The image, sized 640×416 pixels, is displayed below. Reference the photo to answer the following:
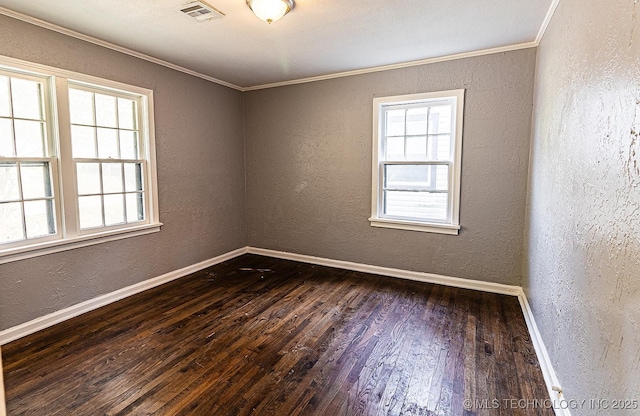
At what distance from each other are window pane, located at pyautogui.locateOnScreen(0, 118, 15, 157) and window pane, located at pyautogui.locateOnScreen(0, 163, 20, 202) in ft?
0.31

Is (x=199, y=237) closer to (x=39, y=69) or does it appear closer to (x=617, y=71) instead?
(x=39, y=69)

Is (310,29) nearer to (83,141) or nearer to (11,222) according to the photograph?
(83,141)

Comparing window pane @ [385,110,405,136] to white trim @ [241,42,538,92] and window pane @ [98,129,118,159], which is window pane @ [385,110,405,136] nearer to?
white trim @ [241,42,538,92]

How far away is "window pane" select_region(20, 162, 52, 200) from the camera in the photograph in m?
2.70

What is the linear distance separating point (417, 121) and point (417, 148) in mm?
318

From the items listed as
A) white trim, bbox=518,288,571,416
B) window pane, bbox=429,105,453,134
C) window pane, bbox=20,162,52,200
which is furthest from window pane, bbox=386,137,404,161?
window pane, bbox=20,162,52,200

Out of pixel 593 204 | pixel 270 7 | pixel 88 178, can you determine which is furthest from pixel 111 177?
pixel 593 204

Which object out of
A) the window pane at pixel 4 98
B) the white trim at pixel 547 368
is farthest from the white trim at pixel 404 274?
the window pane at pixel 4 98

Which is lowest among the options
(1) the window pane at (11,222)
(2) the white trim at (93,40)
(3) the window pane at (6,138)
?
(1) the window pane at (11,222)

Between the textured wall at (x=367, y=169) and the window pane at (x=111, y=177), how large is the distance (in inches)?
75.9

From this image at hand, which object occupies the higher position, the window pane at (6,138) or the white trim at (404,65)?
the white trim at (404,65)

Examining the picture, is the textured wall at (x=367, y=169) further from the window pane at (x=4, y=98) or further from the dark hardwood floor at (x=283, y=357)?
the window pane at (x=4, y=98)

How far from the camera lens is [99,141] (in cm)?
323

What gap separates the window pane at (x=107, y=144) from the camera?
3.25 m
